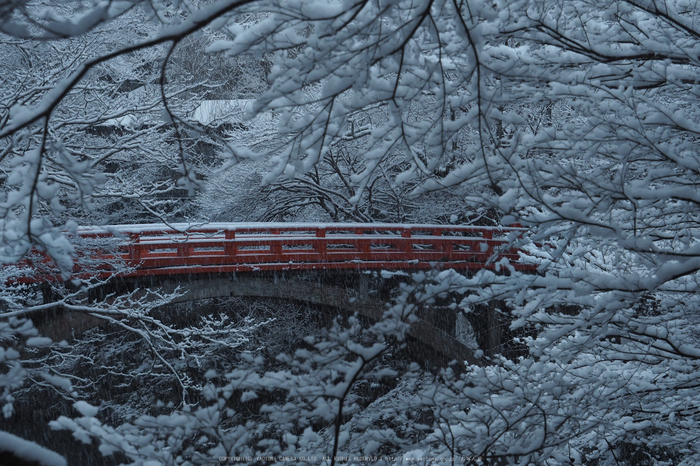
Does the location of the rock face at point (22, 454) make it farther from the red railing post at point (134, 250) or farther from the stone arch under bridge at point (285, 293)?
the red railing post at point (134, 250)

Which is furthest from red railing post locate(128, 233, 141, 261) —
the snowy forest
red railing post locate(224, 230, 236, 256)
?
the snowy forest

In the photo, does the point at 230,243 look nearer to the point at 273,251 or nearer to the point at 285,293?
the point at 273,251

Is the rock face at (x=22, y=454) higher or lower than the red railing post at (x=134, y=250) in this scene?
lower

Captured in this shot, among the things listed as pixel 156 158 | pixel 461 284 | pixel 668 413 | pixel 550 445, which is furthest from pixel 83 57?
pixel 668 413

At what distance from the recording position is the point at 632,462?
336 inches

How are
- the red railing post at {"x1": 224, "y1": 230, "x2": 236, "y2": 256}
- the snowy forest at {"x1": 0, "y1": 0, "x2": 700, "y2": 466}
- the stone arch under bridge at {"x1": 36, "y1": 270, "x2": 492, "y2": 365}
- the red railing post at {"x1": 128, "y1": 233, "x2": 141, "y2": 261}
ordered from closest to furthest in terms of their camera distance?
the snowy forest at {"x1": 0, "y1": 0, "x2": 700, "y2": 466} → the red railing post at {"x1": 128, "y1": 233, "x2": 141, "y2": 261} → the stone arch under bridge at {"x1": 36, "y1": 270, "x2": 492, "y2": 365} → the red railing post at {"x1": 224, "y1": 230, "x2": 236, "y2": 256}

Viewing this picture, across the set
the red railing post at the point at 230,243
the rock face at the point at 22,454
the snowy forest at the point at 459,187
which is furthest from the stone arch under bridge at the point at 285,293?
the rock face at the point at 22,454

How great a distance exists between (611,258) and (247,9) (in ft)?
17.7

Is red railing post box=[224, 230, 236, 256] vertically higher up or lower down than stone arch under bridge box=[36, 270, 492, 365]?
higher up

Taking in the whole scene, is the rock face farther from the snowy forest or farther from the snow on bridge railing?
the snow on bridge railing

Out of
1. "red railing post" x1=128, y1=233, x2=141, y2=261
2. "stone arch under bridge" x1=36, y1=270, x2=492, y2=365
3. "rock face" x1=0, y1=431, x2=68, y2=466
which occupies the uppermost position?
"red railing post" x1=128, y1=233, x2=141, y2=261

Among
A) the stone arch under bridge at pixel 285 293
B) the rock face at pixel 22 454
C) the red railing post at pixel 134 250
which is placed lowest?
the stone arch under bridge at pixel 285 293

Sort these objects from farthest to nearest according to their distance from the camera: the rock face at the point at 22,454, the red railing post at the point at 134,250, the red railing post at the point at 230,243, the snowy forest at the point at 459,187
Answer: the red railing post at the point at 230,243 → the red railing post at the point at 134,250 → the snowy forest at the point at 459,187 → the rock face at the point at 22,454

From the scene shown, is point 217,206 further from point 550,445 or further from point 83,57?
point 550,445
